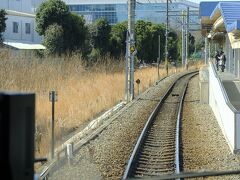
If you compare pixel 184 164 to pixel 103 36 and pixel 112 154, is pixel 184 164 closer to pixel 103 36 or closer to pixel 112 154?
pixel 112 154

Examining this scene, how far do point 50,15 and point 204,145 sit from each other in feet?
116

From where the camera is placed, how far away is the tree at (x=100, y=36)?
53.7 meters

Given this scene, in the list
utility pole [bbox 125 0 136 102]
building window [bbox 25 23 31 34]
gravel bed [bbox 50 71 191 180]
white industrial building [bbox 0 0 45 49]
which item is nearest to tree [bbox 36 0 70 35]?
utility pole [bbox 125 0 136 102]

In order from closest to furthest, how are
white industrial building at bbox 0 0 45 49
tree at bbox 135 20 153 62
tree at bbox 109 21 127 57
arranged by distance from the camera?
1. tree at bbox 109 21 127 57
2. white industrial building at bbox 0 0 45 49
3. tree at bbox 135 20 153 62

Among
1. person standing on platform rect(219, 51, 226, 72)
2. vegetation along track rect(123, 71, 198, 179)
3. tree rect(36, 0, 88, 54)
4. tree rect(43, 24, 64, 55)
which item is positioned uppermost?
tree rect(36, 0, 88, 54)

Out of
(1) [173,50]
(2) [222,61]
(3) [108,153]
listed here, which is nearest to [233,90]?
(2) [222,61]

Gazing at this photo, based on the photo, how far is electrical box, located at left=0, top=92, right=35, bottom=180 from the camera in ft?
7.86

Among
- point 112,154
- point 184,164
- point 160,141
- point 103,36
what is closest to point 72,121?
point 160,141

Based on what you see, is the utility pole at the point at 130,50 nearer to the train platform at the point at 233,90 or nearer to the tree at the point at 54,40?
the train platform at the point at 233,90

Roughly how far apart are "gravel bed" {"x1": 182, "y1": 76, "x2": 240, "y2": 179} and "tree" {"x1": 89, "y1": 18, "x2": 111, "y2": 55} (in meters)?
31.9

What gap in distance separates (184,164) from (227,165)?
0.90 m

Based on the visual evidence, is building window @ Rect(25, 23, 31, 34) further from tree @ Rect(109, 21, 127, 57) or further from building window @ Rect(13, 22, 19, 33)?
tree @ Rect(109, 21, 127, 57)

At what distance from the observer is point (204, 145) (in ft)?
45.7

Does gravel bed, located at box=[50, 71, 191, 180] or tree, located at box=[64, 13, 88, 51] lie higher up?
tree, located at box=[64, 13, 88, 51]
